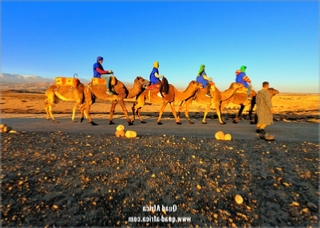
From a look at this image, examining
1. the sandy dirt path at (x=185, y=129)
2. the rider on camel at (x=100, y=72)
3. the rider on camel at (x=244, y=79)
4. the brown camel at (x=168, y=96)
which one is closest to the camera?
the sandy dirt path at (x=185, y=129)

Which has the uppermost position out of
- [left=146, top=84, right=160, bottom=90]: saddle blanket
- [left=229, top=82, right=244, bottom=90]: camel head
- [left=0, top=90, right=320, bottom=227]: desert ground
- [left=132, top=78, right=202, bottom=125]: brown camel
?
[left=229, top=82, right=244, bottom=90]: camel head

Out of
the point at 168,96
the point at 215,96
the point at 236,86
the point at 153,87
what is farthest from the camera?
the point at 236,86

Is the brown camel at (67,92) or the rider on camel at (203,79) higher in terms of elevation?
the rider on camel at (203,79)

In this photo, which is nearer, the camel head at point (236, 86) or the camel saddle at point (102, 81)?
the camel saddle at point (102, 81)

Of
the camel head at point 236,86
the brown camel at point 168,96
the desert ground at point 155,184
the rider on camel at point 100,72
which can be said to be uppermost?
the rider on camel at point 100,72

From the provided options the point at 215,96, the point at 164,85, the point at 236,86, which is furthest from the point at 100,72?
the point at 236,86

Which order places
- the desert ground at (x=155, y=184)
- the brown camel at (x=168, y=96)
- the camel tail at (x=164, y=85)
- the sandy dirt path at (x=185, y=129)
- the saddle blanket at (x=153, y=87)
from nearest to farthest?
the desert ground at (x=155, y=184) < the sandy dirt path at (x=185, y=129) < the camel tail at (x=164, y=85) < the saddle blanket at (x=153, y=87) < the brown camel at (x=168, y=96)

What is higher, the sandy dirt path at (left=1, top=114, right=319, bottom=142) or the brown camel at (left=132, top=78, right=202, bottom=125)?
the brown camel at (left=132, top=78, right=202, bottom=125)

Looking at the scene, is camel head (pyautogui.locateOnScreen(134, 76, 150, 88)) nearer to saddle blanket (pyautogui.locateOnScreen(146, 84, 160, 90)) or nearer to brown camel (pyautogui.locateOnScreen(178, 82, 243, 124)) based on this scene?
saddle blanket (pyautogui.locateOnScreen(146, 84, 160, 90))

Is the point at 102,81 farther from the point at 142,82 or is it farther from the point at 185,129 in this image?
the point at 185,129

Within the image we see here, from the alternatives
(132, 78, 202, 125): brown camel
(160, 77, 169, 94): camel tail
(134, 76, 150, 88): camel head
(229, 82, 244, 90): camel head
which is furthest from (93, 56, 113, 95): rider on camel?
(229, 82, 244, 90): camel head

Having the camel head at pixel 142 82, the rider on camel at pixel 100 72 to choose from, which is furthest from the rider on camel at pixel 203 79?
the rider on camel at pixel 100 72

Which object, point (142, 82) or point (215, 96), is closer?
point (142, 82)

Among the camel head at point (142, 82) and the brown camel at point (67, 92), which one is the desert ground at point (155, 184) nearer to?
the brown camel at point (67, 92)
